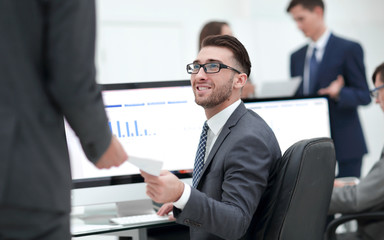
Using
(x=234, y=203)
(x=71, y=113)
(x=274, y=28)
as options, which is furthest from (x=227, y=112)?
(x=274, y=28)

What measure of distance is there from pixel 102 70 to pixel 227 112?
13.7 feet

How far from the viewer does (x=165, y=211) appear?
1.82m

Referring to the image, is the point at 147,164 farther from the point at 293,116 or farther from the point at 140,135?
the point at 293,116

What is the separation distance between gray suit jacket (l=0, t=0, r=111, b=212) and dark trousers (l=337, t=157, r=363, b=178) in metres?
2.54

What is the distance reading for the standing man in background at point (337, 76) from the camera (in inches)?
126

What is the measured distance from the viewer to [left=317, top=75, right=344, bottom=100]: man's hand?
3.19 m

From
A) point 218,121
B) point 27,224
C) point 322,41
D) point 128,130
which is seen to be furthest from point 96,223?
point 322,41

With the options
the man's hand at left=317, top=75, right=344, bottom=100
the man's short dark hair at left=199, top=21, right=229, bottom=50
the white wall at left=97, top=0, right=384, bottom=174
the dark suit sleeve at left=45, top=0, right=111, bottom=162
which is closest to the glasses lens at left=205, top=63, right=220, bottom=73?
the dark suit sleeve at left=45, top=0, right=111, bottom=162

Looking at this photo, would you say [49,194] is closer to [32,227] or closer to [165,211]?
[32,227]

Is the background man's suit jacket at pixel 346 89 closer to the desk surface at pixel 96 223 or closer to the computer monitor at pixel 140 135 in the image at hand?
the computer monitor at pixel 140 135

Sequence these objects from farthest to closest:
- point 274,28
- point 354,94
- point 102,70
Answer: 1. point 274,28
2. point 102,70
3. point 354,94

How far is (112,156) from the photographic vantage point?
106cm

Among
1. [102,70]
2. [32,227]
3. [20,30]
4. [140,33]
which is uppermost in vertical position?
[140,33]

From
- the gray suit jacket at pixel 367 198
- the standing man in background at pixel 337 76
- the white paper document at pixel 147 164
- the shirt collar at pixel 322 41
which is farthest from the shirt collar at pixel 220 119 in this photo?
the shirt collar at pixel 322 41
